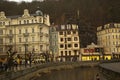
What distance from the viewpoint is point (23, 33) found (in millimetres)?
100750

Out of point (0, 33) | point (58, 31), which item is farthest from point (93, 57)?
point (0, 33)

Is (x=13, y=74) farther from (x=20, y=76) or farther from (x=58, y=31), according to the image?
(x=58, y=31)

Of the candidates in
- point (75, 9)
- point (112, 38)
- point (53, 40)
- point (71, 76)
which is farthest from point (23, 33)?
point (75, 9)

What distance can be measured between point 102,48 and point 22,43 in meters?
34.9

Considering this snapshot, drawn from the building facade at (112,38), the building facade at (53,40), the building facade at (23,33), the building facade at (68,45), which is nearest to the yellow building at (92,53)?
the building facade at (112,38)

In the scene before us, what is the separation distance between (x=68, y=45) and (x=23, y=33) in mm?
18888

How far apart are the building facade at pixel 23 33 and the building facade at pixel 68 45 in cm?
1190

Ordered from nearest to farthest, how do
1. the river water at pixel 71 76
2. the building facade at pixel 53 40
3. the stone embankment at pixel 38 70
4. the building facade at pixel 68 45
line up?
the stone embankment at pixel 38 70 < the river water at pixel 71 76 < the building facade at pixel 68 45 < the building facade at pixel 53 40

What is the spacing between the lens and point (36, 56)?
98312 mm

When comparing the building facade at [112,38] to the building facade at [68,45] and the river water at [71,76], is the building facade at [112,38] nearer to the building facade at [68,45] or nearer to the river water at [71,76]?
the building facade at [68,45]

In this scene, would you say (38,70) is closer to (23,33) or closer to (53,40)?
(23,33)

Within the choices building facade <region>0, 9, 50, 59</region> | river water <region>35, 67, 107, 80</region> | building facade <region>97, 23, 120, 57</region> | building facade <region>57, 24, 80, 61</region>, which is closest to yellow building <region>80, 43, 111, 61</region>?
building facade <region>97, 23, 120, 57</region>

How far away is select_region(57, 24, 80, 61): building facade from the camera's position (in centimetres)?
11288

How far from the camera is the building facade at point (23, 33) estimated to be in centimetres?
9931
